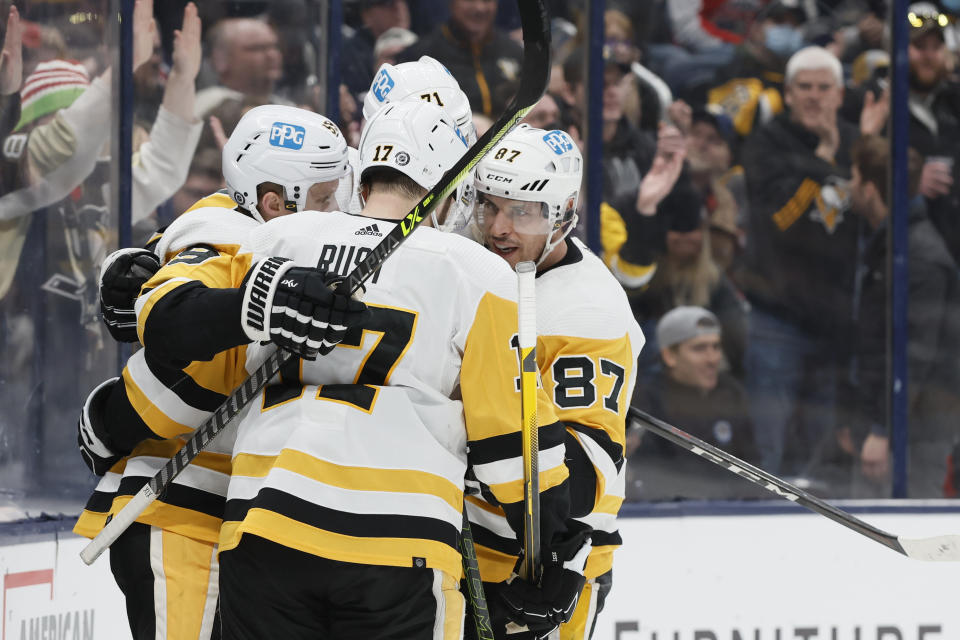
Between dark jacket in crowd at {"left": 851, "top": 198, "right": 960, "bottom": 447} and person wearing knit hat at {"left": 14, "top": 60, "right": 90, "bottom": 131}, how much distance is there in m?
2.88

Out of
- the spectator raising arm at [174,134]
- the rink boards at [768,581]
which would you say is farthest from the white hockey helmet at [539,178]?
the spectator raising arm at [174,134]

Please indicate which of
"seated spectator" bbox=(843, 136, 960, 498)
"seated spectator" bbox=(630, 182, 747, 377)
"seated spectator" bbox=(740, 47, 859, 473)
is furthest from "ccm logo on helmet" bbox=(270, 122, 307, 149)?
"seated spectator" bbox=(843, 136, 960, 498)

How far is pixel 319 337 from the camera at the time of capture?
1.70m

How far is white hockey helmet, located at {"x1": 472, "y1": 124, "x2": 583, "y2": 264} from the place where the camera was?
7.69 ft

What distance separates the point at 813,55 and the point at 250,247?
3.55 m

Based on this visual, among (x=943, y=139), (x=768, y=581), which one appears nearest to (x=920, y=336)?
(x=943, y=139)

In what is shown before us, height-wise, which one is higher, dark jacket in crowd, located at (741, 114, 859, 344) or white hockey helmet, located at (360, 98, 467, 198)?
white hockey helmet, located at (360, 98, 467, 198)

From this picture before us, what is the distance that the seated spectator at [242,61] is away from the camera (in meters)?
4.12

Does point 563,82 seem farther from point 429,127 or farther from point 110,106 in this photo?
point 429,127

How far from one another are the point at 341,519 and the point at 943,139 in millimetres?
3827

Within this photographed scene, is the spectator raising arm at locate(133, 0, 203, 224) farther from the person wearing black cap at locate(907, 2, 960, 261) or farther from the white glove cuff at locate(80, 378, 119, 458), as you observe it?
the person wearing black cap at locate(907, 2, 960, 261)

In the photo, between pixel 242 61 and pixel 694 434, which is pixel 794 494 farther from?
pixel 242 61

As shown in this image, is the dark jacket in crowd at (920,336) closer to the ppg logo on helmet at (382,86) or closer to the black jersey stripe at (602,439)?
the ppg logo on helmet at (382,86)

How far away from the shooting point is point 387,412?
177cm
